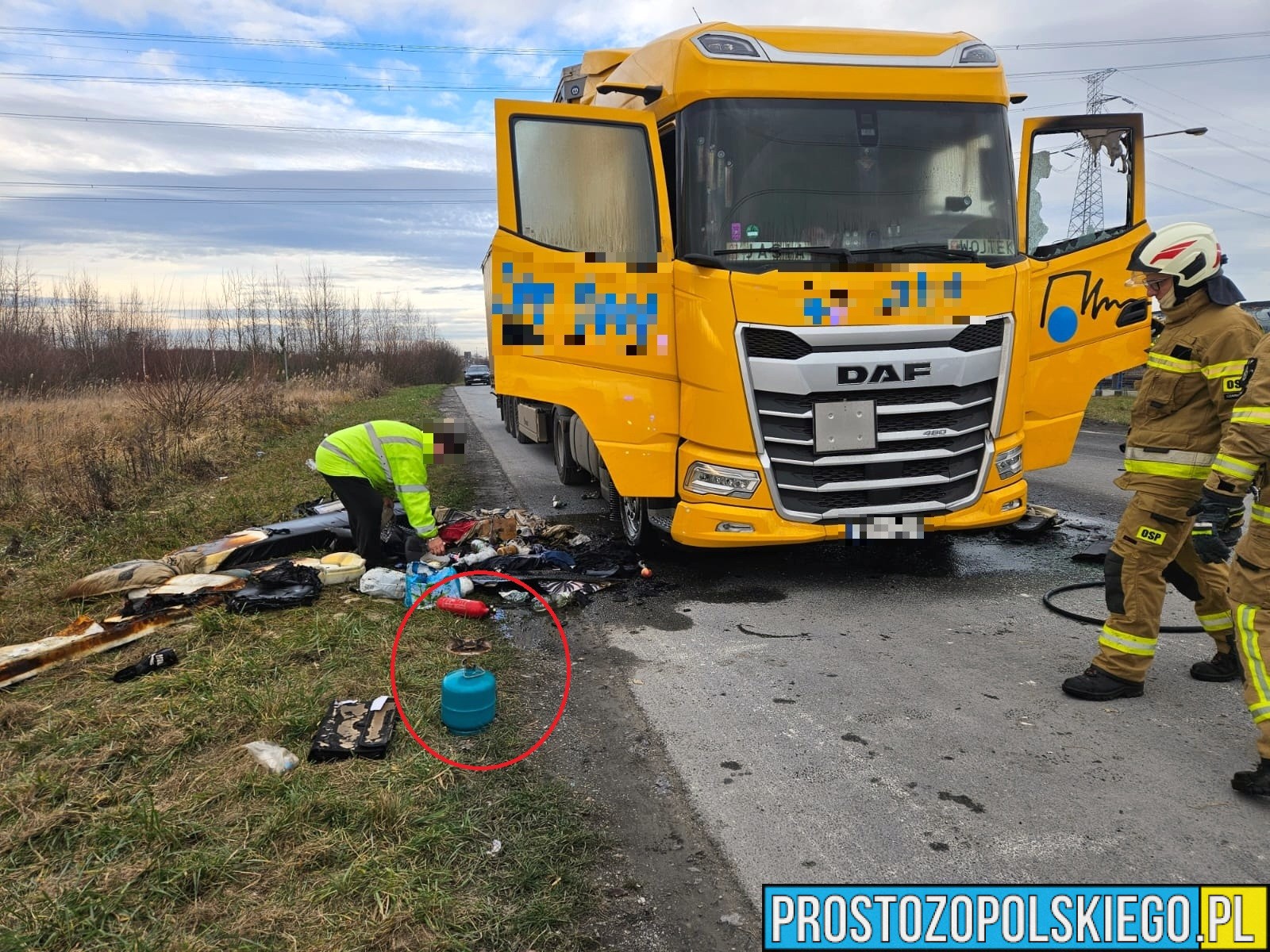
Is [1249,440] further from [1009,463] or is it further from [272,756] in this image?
[272,756]

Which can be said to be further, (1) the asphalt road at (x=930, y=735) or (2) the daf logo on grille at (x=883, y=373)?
(2) the daf logo on grille at (x=883, y=373)

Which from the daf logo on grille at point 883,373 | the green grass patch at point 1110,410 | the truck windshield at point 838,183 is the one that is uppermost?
the truck windshield at point 838,183

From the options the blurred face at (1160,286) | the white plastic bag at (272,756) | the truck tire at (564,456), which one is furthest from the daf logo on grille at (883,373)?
the white plastic bag at (272,756)

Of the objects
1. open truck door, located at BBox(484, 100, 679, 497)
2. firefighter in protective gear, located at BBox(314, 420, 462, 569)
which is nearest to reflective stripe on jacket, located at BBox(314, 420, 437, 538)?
firefighter in protective gear, located at BBox(314, 420, 462, 569)

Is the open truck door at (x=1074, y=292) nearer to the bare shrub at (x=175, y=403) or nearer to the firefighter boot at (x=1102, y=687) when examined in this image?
the firefighter boot at (x=1102, y=687)

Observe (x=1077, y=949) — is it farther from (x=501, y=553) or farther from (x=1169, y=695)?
(x=501, y=553)

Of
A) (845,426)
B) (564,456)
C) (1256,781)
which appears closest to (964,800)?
(1256,781)

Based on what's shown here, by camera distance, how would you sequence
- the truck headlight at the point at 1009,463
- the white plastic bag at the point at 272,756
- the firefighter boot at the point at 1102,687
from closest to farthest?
the white plastic bag at the point at 272,756 → the firefighter boot at the point at 1102,687 → the truck headlight at the point at 1009,463

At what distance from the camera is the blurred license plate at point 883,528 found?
4992mm

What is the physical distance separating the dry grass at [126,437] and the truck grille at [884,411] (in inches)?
270

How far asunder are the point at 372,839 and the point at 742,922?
1.18 m

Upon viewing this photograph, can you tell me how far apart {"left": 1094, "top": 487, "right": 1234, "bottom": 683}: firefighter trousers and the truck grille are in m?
1.52

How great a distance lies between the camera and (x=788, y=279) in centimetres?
473

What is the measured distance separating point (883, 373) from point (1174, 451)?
1696 mm
